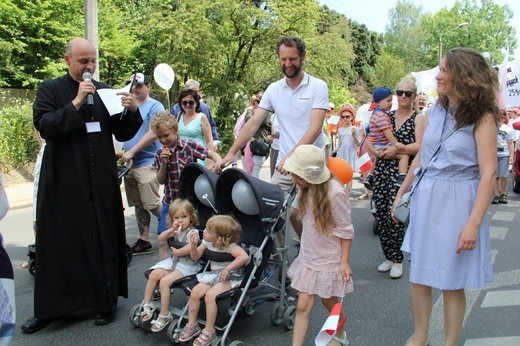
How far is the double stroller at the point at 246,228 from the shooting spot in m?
3.50

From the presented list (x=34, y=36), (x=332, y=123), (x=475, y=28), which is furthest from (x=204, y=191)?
(x=475, y=28)

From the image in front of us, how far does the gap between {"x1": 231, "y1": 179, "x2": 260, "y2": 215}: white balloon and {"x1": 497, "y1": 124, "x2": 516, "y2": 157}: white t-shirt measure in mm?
6523

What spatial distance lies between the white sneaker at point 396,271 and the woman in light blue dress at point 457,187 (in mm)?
1839

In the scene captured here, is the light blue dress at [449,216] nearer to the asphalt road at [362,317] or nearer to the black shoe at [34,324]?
the asphalt road at [362,317]

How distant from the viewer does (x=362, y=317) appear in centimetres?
412

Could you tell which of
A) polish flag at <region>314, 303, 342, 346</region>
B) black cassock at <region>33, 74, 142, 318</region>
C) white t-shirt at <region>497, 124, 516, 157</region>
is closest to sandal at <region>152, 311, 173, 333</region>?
black cassock at <region>33, 74, 142, 318</region>

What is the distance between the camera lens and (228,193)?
389cm

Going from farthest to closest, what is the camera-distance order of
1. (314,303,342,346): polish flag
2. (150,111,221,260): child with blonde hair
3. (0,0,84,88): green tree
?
(0,0,84,88): green tree < (150,111,221,260): child with blonde hair < (314,303,342,346): polish flag

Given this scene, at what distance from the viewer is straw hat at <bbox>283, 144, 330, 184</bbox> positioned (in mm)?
3137

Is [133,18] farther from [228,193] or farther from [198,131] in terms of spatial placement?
[228,193]

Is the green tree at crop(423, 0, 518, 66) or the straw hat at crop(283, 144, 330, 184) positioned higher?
the green tree at crop(423, 0, 518, 66)

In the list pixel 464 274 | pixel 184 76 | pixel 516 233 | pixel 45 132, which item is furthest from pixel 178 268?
pixel 184 76

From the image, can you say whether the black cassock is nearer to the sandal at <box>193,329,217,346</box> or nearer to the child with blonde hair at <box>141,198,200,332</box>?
the child with blonde hair at <box>141,198,200,332</box>

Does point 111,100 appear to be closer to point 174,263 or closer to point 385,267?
point 174,263
